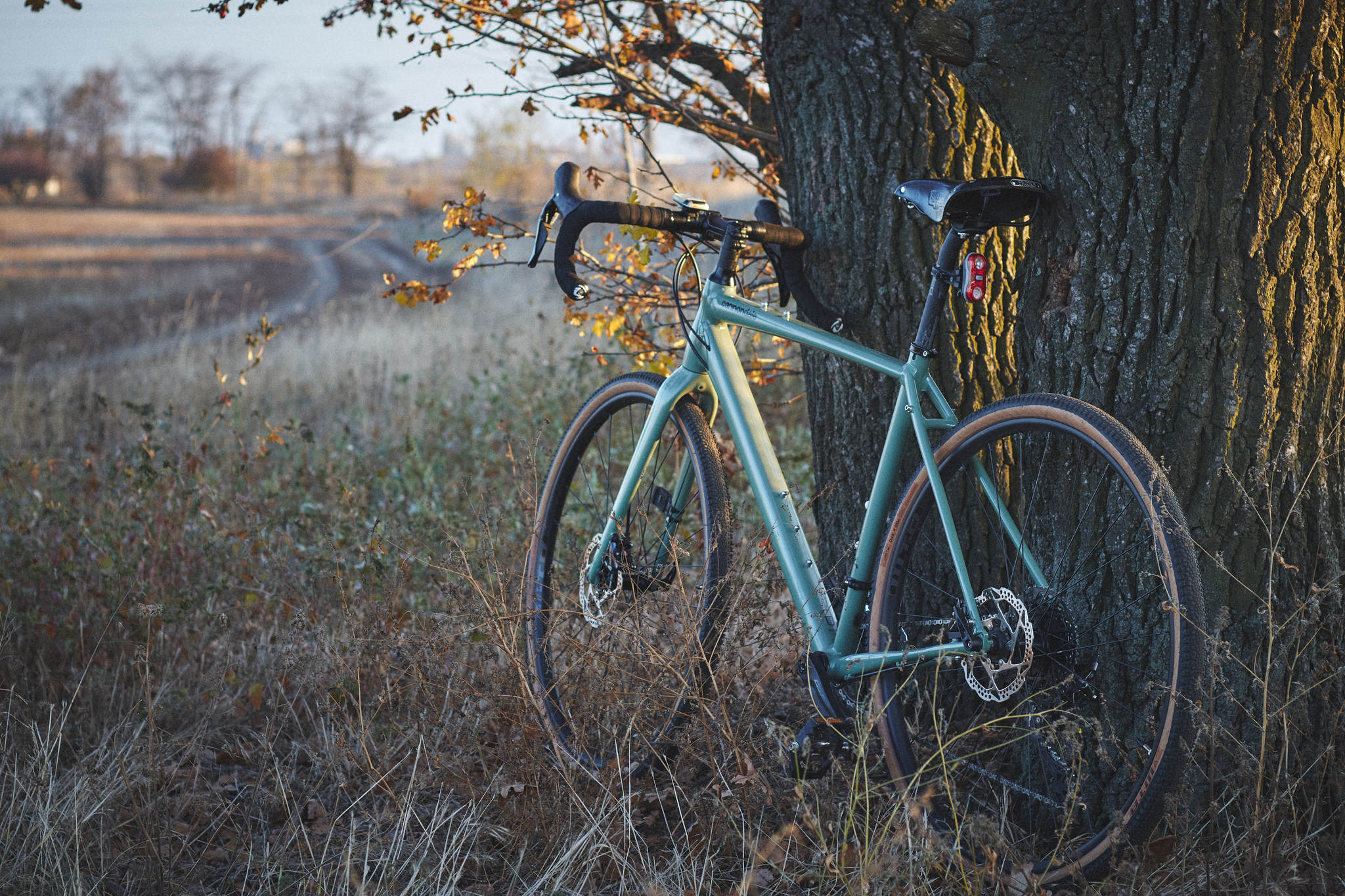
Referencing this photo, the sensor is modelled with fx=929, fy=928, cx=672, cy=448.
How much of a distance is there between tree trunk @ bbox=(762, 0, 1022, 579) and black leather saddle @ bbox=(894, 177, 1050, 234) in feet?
0.98

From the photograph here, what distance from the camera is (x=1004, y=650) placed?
1.84 metres

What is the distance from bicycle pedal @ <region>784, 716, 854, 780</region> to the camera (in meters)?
2.03

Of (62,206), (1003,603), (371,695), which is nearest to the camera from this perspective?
(1003,603)

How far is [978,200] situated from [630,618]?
130cm

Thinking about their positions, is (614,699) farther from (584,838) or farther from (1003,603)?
(1003,603)

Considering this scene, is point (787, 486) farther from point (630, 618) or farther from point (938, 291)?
point (938, 291)

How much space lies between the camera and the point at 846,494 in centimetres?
268

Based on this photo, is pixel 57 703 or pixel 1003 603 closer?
pixel 1003 603

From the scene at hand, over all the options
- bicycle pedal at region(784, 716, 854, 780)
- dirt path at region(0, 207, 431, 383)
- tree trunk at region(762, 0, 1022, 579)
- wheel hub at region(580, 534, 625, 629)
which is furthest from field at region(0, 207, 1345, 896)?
dirt path at region(0, 207, 431, 383)

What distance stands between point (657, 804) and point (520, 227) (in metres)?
2.01

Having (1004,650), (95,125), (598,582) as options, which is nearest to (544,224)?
(598,582)

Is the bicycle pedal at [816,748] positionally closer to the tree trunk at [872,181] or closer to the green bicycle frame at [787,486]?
the green bicycle frame at [787,486]

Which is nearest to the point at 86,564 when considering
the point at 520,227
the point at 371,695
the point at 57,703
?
the point at 57,703

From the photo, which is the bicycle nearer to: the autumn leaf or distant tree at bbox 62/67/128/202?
the autumn leaf
